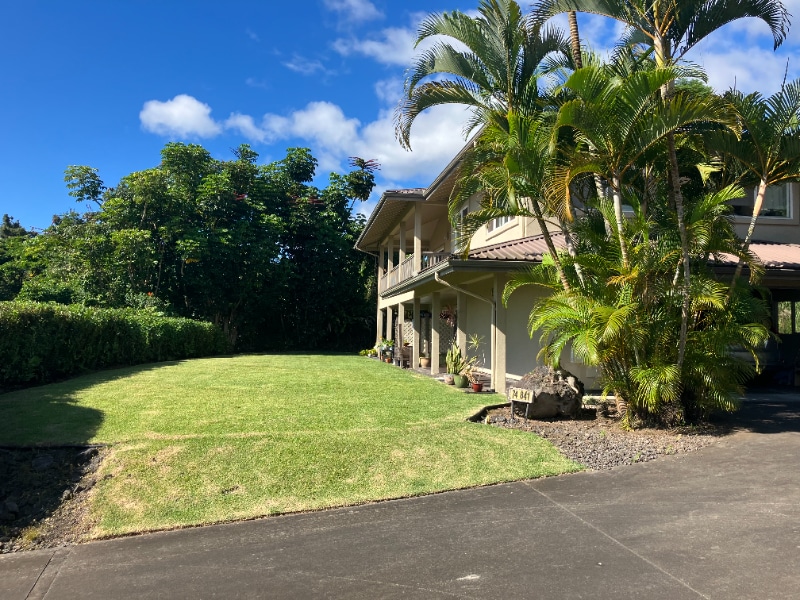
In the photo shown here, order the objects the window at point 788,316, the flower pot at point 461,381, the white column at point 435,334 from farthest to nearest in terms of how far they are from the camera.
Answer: the white column at point 435,334
the window at point 788,316
the flower pot at point 461,381

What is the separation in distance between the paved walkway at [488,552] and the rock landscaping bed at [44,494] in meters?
0.39

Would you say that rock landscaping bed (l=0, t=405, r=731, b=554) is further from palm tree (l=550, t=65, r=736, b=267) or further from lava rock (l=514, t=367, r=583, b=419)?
palm tree (l=550, t=65, r=736, b=267)

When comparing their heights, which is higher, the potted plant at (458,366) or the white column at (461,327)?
the white column at (461,327)

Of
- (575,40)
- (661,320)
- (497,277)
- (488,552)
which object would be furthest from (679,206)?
(488,552)

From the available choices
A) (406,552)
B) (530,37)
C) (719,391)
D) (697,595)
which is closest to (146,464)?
(406,552)

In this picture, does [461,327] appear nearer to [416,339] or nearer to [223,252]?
[416,339]

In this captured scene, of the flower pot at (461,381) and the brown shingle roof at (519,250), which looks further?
the flower pot at (461,381)

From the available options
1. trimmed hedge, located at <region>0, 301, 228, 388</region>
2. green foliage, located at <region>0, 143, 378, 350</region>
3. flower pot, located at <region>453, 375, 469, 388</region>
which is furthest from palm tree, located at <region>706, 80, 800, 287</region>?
green foliage, located at <region>0, 143, 378, 350</region>

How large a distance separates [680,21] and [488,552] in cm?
779

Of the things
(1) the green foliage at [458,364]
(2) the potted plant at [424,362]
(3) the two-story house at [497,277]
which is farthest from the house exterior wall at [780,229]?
(2) the potted plant at [424,362]

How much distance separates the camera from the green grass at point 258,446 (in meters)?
6.04

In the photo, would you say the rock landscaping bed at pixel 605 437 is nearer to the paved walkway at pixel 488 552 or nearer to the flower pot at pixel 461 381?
the paved walkway at pixel 488 552

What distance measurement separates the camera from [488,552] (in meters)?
4.65

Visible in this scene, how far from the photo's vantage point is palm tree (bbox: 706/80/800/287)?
8383 millimetres
